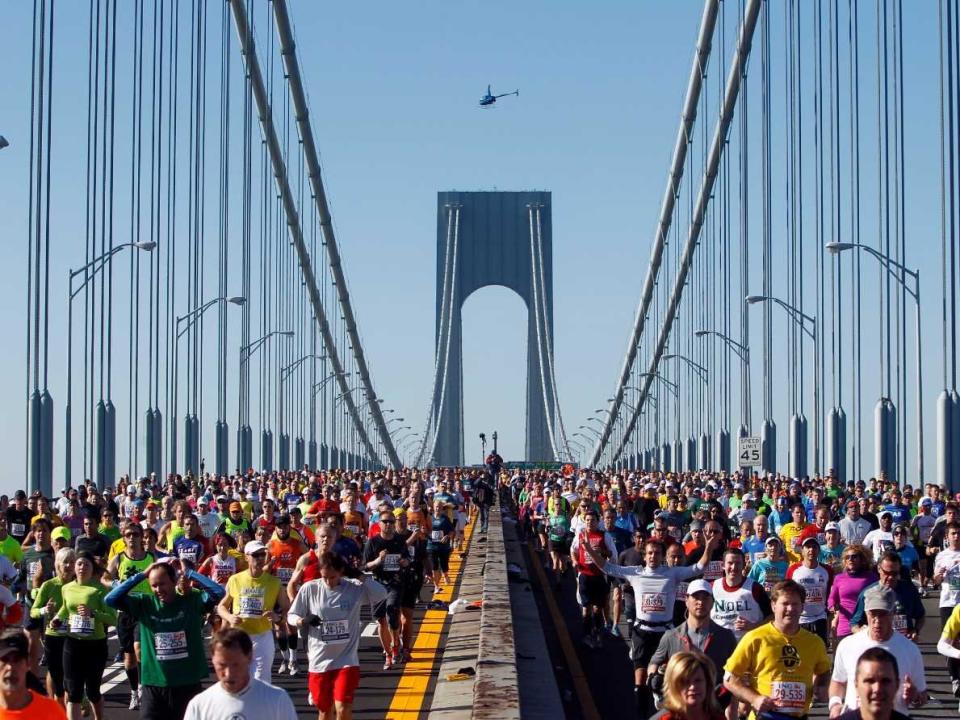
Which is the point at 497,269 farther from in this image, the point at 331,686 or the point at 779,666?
the point at 779,666

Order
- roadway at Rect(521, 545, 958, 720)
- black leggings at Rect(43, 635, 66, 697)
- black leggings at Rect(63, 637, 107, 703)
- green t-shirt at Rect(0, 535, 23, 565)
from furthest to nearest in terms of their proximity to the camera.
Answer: green t-shirt at Rect(0, 535, 23, 565)
roadway at Rect(521, 545, 958, 720)
black leggings at Rect(43, 635, 66, 697)
black leggings at Rect(63, 637, 107, 703)

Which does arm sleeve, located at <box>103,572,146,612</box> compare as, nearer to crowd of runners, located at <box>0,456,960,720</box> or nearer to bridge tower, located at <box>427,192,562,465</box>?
crowd of runners, located at <box>0,456,960,720</box>

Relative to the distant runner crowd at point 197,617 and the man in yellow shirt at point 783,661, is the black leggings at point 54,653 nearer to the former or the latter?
the distant runner crowd at point 197,617

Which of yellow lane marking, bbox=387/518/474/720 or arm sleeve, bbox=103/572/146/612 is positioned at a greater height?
arm sleeve, bbox=103/572/146/612

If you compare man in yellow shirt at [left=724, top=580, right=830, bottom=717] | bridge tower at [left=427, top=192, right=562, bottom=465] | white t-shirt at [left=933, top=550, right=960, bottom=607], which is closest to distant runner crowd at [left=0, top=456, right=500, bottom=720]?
man in yellow shirt at [left=724, top=580, right=830, bottom=717]

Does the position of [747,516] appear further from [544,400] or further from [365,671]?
[544,400]

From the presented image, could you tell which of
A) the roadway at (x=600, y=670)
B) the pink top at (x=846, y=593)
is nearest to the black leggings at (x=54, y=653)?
the roadway at (x=600, y=670)

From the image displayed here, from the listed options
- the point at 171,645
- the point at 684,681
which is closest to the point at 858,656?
the point at 684,681
